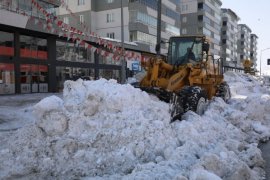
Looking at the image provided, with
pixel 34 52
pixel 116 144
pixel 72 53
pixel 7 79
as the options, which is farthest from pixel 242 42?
pixel 116 144

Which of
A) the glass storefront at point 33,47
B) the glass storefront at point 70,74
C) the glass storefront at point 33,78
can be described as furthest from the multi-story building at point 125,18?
the glass storefront at point 33,78

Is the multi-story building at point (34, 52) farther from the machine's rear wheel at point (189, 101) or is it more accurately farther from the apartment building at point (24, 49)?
the machine's rear wheel at point (189, 101)

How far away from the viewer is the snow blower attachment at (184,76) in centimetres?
1070

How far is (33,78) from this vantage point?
1215 inches

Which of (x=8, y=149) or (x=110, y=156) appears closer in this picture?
(x=110, y=156)

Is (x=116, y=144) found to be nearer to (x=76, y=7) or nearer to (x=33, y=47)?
(x=33, y=47)

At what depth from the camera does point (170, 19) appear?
187 ft

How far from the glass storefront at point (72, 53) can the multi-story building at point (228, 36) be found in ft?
215

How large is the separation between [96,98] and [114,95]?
0.42 m

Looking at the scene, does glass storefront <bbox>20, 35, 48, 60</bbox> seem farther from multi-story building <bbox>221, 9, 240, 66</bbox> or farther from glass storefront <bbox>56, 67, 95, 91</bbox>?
multi-story building <bbox>221, 9, 240, 66</bbox>

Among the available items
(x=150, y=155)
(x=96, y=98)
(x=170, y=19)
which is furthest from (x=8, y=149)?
(x=170, y=19)

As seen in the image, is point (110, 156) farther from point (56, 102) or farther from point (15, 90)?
point (15, 90)

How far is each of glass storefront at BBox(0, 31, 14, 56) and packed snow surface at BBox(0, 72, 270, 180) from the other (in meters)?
20.4

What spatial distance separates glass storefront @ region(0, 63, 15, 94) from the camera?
91.2ft
